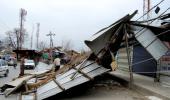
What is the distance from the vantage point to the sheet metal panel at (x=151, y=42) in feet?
51.9

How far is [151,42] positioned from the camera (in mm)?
16125

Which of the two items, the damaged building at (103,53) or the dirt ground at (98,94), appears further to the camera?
the damaged building at (103,53)

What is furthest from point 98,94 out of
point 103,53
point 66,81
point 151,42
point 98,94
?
point 151,42

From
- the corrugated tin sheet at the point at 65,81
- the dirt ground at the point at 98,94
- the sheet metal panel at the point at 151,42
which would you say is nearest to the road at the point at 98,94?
the dirt ground at the point at 98,94

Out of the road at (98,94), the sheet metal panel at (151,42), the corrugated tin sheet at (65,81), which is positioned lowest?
the road at (98,94)

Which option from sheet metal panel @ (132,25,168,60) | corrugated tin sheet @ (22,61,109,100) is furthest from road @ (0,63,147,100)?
sheet metal panel @ (132,25,168,60)

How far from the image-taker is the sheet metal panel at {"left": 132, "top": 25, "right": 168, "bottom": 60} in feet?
51.9

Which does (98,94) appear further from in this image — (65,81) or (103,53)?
(103,53)

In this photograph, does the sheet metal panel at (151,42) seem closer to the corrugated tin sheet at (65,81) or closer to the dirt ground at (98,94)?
the dirt ground at (98,94)

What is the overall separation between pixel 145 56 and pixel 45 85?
416 inches

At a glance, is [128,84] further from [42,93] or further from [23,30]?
[23,30]

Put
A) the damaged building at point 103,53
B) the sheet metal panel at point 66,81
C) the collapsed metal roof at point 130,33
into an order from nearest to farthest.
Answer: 1. the sheet metal panel at point 66,81
2. the damaged building at point 103,53
3. the collapsed metal roof at point 130,33

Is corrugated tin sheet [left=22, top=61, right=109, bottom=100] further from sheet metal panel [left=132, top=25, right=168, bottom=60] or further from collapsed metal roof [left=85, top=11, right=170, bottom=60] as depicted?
sheet metal panel [left=132, top=25, right=168, bottom=60]

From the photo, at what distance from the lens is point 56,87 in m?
14.5
